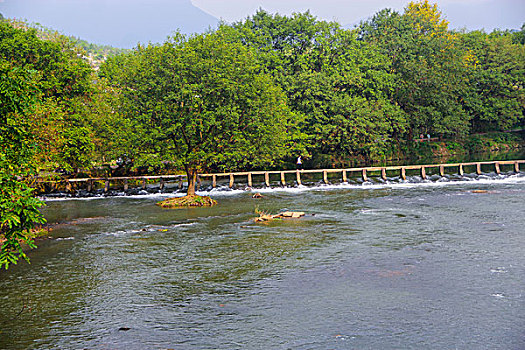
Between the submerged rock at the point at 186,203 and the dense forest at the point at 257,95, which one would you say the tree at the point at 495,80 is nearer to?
the dense forest at the point at 257,95

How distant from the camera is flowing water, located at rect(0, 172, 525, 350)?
1148 cm

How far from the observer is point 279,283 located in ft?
51.4

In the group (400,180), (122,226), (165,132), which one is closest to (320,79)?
(400,180)

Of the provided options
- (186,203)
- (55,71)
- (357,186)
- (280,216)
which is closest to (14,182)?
(280,216)

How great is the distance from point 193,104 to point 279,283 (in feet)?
76.1

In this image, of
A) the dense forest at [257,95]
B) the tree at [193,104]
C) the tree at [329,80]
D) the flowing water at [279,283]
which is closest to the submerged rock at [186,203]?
the tree at [193,104]

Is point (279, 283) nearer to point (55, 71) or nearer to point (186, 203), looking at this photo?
point (186, 203)

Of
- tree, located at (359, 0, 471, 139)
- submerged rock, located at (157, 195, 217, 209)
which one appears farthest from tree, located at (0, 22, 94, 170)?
tree, located at (359, 0, 471, 139)

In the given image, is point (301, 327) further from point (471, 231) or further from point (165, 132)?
point (165, 132)

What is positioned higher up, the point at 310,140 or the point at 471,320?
the point at 310,140

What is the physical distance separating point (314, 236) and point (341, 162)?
44672mm

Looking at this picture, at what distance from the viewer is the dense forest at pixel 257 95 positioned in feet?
118

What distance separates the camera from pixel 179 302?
14148 millimetres

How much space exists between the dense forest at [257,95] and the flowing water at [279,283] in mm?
3693
